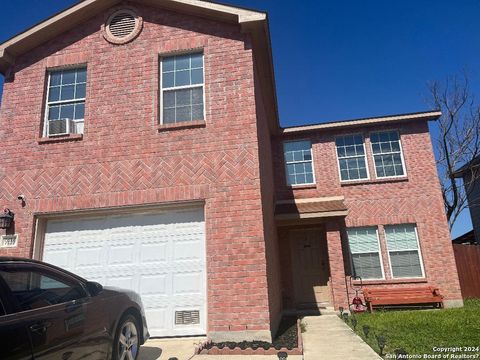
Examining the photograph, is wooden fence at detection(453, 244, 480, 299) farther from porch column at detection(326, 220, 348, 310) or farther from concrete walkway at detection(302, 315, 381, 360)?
concrete walkway at detection(302, 315, 381, 360)

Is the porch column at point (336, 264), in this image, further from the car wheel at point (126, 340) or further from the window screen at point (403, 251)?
the car wheel at point (126, 340)

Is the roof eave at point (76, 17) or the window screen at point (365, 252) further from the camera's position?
the window screen at point (365, 252)

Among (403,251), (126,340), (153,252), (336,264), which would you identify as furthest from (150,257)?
(403,251)

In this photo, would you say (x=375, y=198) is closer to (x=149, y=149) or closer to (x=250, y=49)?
(x=250, y=49)

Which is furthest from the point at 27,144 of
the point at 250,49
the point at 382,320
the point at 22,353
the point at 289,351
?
the point at 382,320

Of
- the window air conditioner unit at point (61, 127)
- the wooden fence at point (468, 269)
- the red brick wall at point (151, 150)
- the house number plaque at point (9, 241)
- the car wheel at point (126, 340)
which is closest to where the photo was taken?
the car wheel at point (126, 340)

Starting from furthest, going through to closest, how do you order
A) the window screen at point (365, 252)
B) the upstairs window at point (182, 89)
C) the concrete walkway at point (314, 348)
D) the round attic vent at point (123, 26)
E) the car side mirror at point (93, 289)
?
the window screen at point (365, 252), the round attic vent at point (123, 26), the upstairs window at point (182, 89), the concrete walkway at point (314, 348), the car side mirror at point (93, 289)

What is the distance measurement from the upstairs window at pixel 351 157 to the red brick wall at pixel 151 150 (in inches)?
290

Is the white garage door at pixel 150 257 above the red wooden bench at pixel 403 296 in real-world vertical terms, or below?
above

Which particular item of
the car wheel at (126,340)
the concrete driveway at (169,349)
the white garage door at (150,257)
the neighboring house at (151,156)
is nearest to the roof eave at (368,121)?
the neighboring house at (151,156)

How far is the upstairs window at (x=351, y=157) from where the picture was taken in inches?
549

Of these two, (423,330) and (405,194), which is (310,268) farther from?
(423,330)

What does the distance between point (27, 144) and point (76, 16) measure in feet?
11.0

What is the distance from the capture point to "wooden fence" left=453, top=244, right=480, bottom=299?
14.1 meters
